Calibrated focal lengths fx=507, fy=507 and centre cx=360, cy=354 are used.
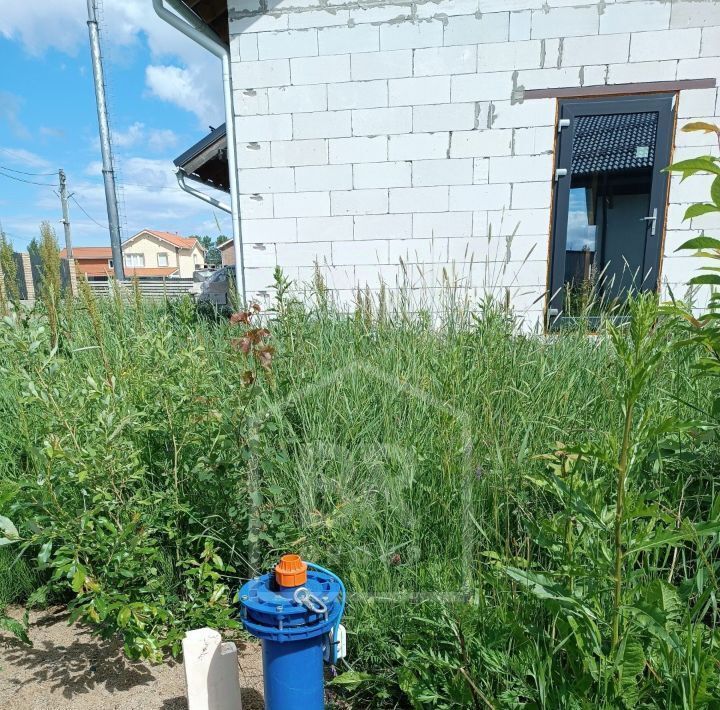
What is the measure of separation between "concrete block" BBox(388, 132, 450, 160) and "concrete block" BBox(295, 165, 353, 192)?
46cm

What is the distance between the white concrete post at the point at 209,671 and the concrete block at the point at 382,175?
13.9ft

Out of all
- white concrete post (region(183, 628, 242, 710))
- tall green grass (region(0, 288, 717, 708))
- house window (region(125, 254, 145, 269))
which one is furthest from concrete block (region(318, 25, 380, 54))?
house window (region(125, 254, 145, 269))

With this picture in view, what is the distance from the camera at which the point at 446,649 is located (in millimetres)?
1541

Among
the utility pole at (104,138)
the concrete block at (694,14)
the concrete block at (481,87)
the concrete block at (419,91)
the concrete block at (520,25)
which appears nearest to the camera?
the concrete block at (694,14)

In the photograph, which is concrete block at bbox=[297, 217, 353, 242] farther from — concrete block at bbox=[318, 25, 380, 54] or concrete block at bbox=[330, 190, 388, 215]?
concrete block at bbox=[318, 25, 380, 54]

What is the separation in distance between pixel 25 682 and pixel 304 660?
1153mm

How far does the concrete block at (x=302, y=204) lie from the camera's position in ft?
16.3

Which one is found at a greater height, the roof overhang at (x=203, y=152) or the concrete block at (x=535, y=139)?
the roof overhang at (x=203, y=152)

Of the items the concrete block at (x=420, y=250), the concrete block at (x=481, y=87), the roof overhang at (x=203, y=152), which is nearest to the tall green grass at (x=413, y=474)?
the concrete block at (x=420, y=250)

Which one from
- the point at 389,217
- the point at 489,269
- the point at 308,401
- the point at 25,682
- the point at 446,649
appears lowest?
the point at 25,682

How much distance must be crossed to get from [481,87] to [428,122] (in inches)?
21.3

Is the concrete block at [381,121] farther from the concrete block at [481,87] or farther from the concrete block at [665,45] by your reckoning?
the concrete block at [665,45]

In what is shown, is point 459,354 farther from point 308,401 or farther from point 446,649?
point 446,649

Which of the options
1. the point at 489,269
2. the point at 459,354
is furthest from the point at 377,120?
the point at 459,354
